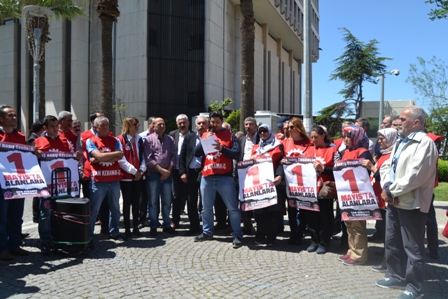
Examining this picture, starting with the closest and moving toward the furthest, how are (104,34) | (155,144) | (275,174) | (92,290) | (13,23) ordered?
1. (92,290)
2. (275,174)
3. (155,144)
4. (104,34)
5. (13,23)

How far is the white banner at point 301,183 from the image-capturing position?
6.30 meters

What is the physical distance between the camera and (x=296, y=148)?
6.65m

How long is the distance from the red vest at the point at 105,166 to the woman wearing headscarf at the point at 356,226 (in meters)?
3.80

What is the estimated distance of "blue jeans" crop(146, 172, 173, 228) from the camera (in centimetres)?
740

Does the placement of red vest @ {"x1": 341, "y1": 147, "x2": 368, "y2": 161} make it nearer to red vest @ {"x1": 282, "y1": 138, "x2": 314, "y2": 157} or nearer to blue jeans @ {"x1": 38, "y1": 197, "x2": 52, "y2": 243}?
red vest @ {"x1": 282, "y1": 138, "x2": 314, "y2": 157}

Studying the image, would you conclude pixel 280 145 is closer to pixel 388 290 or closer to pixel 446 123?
pixel 388 290

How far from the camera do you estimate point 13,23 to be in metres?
36.5

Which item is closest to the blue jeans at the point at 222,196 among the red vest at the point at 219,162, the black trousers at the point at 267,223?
the red vest at the point at 219,162

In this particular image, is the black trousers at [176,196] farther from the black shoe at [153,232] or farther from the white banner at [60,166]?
the white banner at [60,166]

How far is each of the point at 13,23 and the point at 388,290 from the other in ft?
133

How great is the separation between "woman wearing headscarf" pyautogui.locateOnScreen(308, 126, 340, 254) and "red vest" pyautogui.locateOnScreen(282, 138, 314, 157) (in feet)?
0.46

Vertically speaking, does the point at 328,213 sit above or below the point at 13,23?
below

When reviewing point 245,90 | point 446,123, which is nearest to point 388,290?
point 245,90

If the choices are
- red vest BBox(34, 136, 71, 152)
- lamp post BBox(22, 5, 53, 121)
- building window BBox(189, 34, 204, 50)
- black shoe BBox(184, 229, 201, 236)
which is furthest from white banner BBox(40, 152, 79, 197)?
building window BBox(189, 34, 204, 50)
